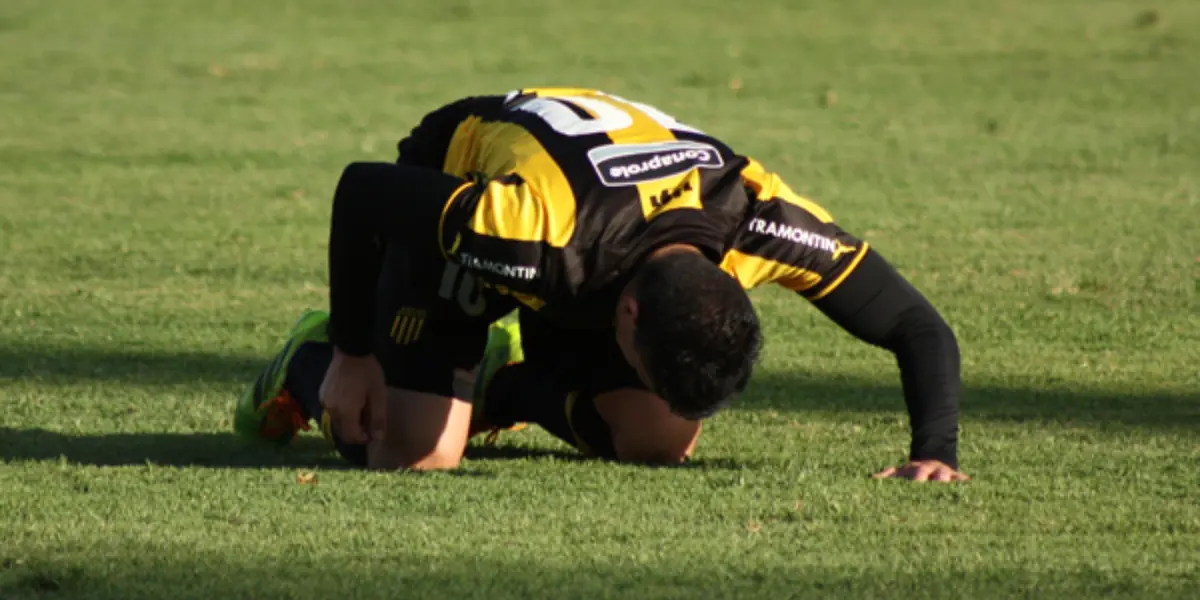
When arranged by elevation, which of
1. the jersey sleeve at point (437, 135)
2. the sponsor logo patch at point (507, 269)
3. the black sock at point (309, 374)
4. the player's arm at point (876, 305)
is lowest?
the black sock at point (309, 374)

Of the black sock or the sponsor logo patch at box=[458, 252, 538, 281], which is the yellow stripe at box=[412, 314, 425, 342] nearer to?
the black sock

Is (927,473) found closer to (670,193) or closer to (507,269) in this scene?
(670,193)

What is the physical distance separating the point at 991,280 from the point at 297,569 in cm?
427

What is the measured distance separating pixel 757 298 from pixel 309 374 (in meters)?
2.50

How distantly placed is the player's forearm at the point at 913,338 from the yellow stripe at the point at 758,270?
117mm

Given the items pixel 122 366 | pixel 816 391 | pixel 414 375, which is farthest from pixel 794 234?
pixel 122 366

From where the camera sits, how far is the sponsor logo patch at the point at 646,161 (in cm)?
420

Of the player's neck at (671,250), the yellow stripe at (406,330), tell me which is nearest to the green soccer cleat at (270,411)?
the yellow stripe at (406,330)

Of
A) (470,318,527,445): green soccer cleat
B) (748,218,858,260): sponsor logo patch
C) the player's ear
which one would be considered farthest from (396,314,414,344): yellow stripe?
(748,218,858,260): sponsor logo patch

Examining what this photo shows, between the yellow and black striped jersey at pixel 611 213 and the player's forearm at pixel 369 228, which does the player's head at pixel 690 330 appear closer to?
the yellow and black striped jersey at pixel 611 213

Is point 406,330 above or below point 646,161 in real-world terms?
below

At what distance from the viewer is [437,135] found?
4.98 m

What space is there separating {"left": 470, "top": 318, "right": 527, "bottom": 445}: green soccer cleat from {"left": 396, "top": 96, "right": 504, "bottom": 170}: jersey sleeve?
53 cm

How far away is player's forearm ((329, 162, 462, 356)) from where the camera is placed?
14.1 feet
